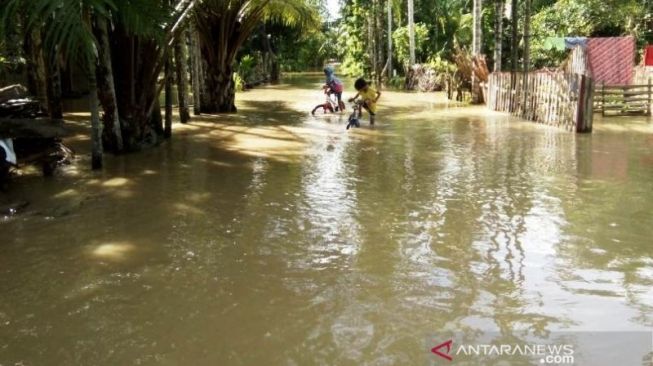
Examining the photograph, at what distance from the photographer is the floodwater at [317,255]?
3.79m

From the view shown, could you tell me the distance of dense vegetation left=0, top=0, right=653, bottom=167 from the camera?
7.74 m

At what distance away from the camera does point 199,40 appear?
17766 mm

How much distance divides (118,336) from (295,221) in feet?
8.97

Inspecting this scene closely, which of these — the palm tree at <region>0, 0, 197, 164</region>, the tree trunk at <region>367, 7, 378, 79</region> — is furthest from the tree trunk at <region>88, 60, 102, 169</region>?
the tree trunk at <region>367, 7, 378, 79</region>

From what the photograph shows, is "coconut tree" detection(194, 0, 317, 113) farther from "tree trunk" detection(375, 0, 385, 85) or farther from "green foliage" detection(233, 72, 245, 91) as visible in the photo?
"tree trunk" detection(375, 0, 385, 85)

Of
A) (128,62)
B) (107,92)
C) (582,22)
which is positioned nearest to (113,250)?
(107,92)

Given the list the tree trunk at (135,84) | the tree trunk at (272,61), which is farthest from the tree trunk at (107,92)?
the tree trunk at (272,61)

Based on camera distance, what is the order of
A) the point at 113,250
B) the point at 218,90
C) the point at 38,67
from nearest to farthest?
the point at 113,250
the point at 38,67
the point at 218,90

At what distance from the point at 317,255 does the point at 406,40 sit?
1082 inches

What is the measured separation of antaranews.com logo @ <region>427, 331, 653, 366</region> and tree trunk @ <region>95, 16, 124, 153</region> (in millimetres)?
7311

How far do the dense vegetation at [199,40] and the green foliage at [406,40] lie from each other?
57 mm

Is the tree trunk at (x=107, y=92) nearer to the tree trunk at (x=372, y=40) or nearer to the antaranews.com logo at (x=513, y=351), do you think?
the antaranews.com logo at (x=513, y=351)

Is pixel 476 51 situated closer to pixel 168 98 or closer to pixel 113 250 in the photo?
pixel 168 98

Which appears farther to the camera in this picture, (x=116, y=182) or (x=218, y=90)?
(x=218, y=90)
